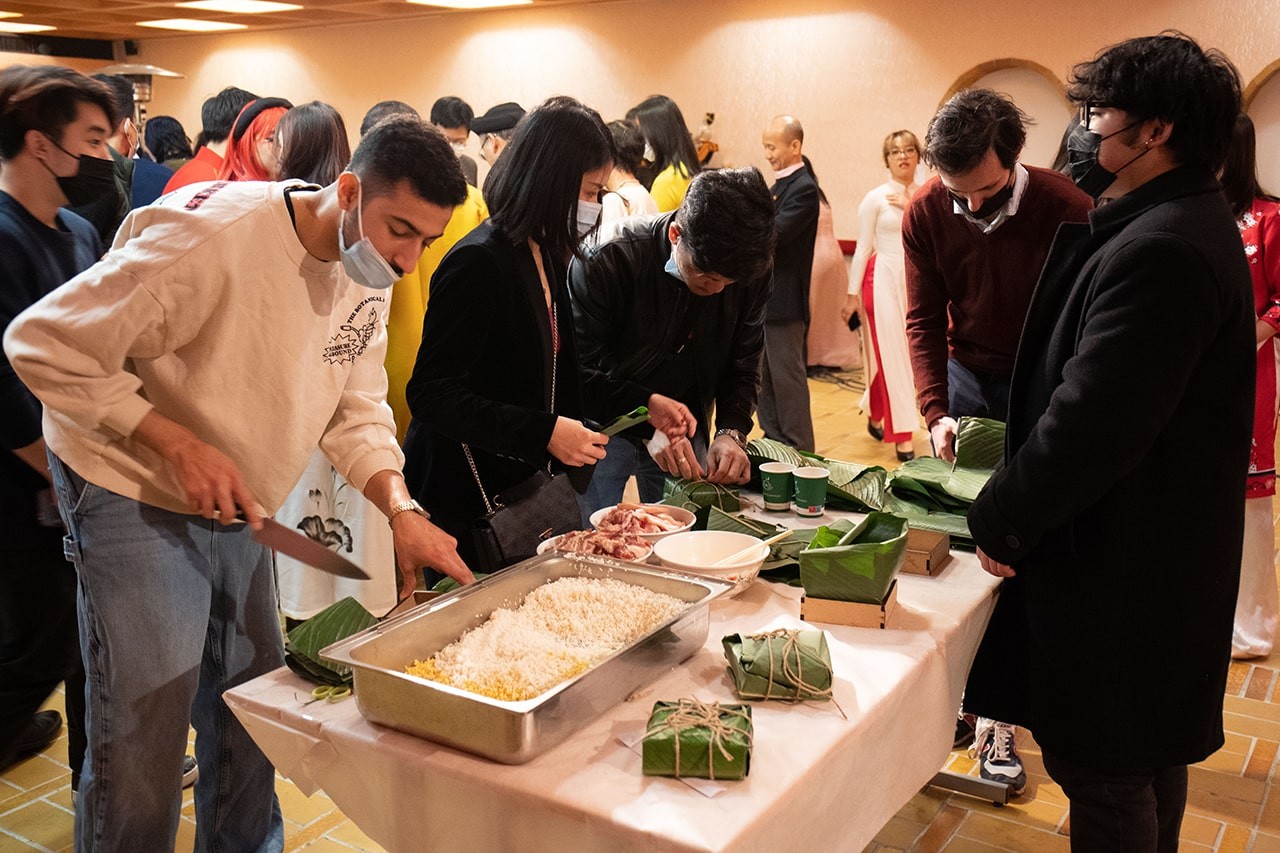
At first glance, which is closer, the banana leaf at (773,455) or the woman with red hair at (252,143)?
the banana leaf at (773,455)

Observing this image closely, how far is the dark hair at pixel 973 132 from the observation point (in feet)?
8.45

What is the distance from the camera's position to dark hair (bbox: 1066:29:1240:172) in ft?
5.57

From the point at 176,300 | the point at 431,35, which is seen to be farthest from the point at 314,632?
the point at 431,35

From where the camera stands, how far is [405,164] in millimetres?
1693

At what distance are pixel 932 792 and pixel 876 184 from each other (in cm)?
660

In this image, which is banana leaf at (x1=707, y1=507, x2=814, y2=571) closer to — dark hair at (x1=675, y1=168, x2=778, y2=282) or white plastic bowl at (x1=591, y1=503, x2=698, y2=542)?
white plastic bowl at (x1=591, y1=503, x2=698, y2=542)

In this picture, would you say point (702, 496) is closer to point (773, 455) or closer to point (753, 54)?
point (773, 455)

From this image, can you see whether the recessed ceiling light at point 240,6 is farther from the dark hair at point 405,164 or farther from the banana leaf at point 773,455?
the dark hair at point 405,164

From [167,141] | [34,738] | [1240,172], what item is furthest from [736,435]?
[167,141]

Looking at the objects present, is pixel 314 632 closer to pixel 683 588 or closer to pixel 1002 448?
pixel 683 588

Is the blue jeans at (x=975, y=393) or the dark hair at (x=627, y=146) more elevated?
the dark hair at (x=627, y=146)

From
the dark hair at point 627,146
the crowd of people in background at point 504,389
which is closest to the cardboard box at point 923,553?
the crowd of people in background at point 504,389

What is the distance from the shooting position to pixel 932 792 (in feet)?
9.07

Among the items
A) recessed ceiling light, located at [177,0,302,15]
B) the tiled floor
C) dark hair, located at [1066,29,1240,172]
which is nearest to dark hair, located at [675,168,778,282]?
dark hair, located at [1066,29,1240,172]
